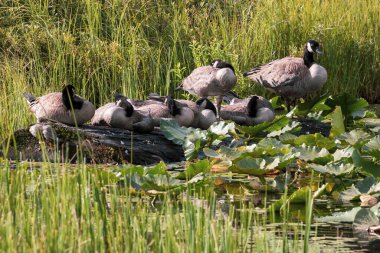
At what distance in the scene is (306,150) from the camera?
6.90 metres

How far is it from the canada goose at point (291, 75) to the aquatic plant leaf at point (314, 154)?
168 inches

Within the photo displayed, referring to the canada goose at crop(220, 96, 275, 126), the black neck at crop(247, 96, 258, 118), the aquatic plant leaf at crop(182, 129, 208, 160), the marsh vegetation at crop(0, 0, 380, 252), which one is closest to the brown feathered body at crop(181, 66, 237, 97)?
the marsh vegetation at crop(0, 0, 380, 252)

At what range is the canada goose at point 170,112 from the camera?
9352mm

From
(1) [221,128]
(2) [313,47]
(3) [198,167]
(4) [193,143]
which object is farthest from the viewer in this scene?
(2) [313,47]

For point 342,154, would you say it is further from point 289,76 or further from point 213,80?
point 289,76

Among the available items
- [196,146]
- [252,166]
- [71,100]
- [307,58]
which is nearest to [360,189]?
[252,166]

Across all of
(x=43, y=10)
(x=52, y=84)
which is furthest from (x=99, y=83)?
(x=43, y=10)

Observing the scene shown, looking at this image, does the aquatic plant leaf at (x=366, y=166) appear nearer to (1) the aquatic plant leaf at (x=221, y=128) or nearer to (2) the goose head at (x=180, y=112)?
(1) the aquatic plant leaf at (x=221, y=128)

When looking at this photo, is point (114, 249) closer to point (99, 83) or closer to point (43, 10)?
point (99, 83)

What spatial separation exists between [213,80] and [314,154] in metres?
4.01

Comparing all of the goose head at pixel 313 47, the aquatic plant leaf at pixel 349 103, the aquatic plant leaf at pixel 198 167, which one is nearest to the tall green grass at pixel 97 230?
the aquatic plant leaf at pixel 198 167

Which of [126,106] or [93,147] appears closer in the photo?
[93,147]

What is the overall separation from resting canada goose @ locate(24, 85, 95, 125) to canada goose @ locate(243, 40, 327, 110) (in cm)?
313

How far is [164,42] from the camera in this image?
488 inches
